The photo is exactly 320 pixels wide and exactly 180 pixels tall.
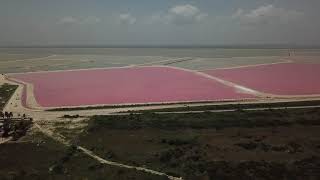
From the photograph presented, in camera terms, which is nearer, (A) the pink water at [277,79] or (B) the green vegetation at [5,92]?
(B) the green vegetation at [5,92]

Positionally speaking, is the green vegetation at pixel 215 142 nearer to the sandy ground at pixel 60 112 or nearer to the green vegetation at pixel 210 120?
the green vegetation at pixel 210 120

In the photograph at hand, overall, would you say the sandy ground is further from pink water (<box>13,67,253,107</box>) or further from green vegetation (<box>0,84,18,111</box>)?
pink water (<box>13,67,253,107</box>)

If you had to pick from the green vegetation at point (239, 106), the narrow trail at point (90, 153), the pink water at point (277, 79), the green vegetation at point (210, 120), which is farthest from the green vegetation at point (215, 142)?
the pink water at point (277, 79)

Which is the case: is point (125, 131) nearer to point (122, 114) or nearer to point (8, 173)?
point (122, 114)

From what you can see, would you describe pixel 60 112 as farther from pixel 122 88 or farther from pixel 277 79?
pixel 277 79

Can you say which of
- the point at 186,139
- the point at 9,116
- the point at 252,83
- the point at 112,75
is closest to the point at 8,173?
the point at 186,139

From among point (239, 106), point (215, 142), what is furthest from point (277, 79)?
point (215, 142)
